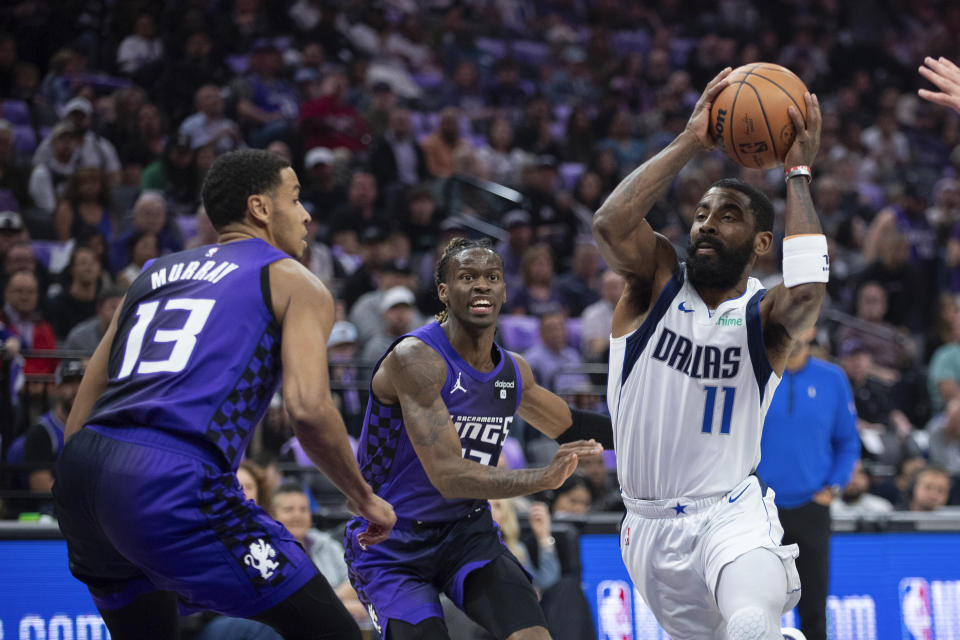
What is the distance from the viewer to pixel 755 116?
4.65m

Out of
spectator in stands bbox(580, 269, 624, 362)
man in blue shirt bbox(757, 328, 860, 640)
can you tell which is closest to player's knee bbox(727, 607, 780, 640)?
man in blue shirt bbox(757, 328, 860, 640)

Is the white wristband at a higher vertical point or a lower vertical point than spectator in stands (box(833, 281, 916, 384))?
higher

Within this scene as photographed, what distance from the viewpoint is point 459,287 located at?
4766mm

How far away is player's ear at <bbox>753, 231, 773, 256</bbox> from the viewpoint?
189 inches

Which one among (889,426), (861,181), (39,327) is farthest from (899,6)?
(39,327)

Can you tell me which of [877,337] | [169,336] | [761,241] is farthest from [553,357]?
[169,336]

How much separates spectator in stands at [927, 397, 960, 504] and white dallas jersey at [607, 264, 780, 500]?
6476 millimetres

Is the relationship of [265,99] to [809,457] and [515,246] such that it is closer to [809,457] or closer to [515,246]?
[515,246]

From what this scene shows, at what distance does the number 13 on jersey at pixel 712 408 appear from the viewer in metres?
4.63

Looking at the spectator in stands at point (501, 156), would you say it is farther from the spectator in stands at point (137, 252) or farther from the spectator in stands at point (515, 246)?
the spectator in stands at point (137, 252)

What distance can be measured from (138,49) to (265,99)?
5.07 ft

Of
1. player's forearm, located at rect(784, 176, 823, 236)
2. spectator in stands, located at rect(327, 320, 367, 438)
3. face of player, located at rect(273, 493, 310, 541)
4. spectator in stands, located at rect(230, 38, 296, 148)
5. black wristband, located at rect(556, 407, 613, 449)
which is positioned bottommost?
face of player, located at rect(273, 493, 310, 541)

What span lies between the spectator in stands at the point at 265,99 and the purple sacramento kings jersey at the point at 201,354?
28.3 feet

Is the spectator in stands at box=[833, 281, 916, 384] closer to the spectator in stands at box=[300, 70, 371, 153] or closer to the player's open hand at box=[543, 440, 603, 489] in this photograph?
the spectator in stands at box=[300, 70, 371, 153]
